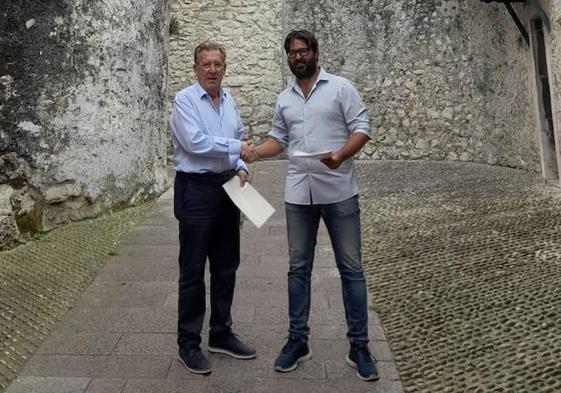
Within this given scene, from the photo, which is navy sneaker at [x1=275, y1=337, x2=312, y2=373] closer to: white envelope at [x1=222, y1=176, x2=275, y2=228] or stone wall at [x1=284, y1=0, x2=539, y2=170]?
white envelope at [x1=222, y1=176, x2=275, y2=228]

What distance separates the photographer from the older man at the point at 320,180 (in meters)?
3.15

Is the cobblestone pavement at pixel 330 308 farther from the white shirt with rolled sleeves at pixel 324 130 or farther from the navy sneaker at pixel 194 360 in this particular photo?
the white shirt with rolled sleeves at pixel 324 130

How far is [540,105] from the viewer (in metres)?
8.22

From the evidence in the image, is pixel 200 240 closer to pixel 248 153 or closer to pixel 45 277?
pixel 248 153

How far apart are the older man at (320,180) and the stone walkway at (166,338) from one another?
17cm

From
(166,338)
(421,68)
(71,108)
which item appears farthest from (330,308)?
(421,68)

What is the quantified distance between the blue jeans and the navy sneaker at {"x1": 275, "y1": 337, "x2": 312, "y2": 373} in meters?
0.04

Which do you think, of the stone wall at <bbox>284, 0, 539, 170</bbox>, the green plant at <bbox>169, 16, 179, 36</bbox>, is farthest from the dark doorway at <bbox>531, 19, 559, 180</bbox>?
the green plant at <bbox>169, 16, 179, 36</bbox>

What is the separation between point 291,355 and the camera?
330 cm

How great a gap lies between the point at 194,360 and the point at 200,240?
591 millimetres

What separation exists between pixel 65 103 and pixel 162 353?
3.44 meters

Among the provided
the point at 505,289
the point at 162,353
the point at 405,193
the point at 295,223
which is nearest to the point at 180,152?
the point at 295,223

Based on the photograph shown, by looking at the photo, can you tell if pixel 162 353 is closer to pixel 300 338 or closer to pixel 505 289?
pixel 300 338

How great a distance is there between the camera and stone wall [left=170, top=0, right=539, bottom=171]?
10.2 m
